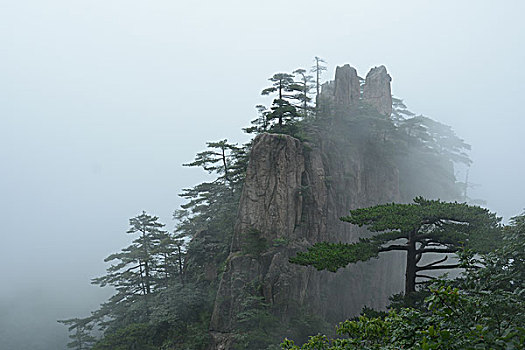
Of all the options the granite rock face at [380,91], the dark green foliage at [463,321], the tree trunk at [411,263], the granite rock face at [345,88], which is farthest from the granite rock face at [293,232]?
the granite rock face at [380,91]

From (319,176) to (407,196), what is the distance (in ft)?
43.5

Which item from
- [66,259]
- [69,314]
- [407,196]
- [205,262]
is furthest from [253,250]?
[66,259]

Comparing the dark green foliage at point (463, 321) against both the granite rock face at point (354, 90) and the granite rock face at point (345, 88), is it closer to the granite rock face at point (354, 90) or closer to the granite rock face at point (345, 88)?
the granite rock face at point (354, 90)

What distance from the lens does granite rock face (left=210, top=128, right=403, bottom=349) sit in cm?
1583

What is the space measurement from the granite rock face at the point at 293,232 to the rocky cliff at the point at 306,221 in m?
0.05

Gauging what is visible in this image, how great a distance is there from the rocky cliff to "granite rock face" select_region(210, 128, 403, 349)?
0.16 feet

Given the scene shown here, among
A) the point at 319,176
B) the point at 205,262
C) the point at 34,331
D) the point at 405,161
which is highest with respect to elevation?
the point at 405,161

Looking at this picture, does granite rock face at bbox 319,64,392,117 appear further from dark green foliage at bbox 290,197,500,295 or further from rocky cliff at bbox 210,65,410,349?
dark green foliage at bbox 290,197,500,295

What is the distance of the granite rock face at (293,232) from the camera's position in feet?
51.9

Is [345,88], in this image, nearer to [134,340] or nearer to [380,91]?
[380,91]

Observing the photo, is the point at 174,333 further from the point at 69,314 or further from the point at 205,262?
the point at 69,314

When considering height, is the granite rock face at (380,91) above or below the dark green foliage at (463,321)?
above

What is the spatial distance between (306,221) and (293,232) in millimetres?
1504

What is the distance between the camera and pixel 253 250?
640 inches
